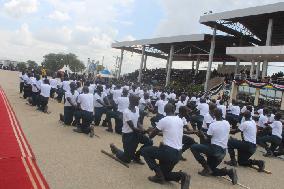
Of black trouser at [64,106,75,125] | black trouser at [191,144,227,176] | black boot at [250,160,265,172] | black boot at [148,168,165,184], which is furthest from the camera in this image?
black trouser at [64,106,75,125]

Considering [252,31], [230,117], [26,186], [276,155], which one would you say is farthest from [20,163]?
[252,31]

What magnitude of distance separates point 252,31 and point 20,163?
35862mm

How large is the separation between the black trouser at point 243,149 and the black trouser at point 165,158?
10.4ft

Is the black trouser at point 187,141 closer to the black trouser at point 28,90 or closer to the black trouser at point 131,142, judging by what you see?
the black trouser at point 131,142

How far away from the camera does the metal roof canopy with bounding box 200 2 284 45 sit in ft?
104

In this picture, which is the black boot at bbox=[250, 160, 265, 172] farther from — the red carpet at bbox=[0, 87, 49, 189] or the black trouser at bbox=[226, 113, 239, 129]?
Answer: the black trouser at bbox=[226, 113, 239, 129]

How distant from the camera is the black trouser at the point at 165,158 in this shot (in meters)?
7.49

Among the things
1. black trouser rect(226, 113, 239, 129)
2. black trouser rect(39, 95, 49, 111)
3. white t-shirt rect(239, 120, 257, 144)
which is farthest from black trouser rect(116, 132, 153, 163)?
black trouser rect(226, 113, 239, 129)

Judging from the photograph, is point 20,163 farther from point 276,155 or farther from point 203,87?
point 203,87

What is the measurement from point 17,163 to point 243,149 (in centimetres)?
586

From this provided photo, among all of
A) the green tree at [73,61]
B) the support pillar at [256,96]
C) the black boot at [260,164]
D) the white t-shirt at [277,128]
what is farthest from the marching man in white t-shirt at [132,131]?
the green tree at [73,61]

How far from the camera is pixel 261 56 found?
32312mm

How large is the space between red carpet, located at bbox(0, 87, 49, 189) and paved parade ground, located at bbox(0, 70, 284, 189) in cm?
19

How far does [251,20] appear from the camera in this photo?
115 ft
